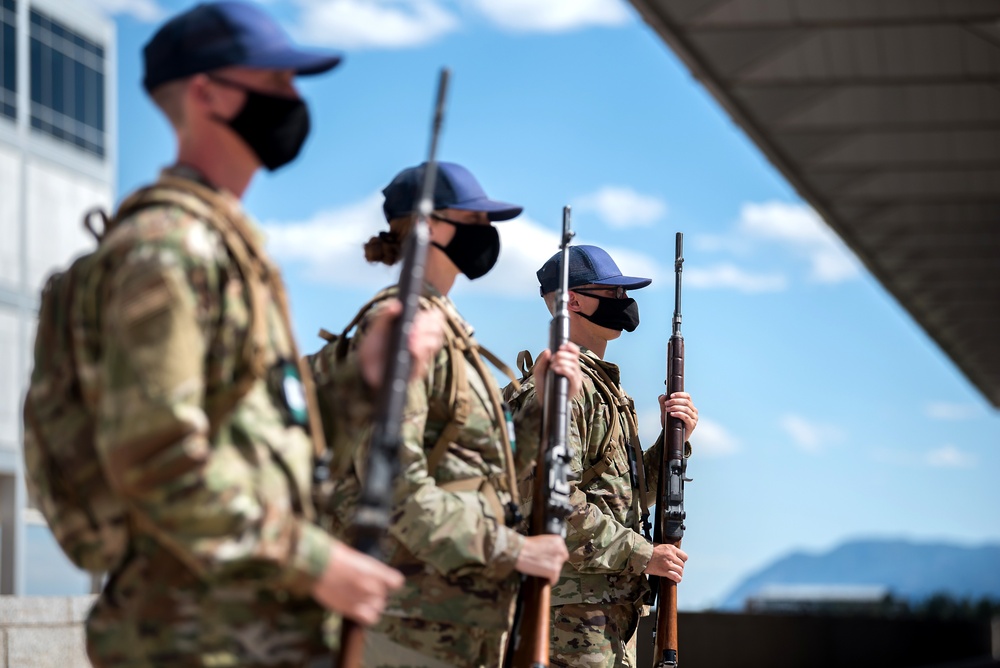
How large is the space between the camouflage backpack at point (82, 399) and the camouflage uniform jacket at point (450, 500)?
0.99 m

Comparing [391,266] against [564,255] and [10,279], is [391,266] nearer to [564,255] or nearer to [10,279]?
[564,255]

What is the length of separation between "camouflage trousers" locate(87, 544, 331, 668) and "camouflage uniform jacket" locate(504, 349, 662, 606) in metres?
2.49

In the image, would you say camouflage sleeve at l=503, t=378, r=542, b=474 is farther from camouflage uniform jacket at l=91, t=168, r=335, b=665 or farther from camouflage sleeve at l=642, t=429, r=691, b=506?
camouflage sleeve at l=642, t=429, r=691, b=506

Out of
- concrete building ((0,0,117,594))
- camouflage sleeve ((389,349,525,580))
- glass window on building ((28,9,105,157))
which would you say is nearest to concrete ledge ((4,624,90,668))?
camouflage sleeve ((389,349,525,580))

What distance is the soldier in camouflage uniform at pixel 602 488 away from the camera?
17.6 feet

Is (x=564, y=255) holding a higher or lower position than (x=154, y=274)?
higher

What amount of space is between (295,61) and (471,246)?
1245 millimetres

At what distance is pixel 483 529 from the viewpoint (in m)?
3.72

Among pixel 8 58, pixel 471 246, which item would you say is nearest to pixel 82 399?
pixel 471 246

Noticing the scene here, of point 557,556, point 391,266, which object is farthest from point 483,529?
point 391,266

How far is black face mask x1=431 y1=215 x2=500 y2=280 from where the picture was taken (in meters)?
4.04

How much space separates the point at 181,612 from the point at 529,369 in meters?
3.12

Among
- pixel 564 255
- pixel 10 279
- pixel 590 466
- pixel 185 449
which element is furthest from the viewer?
Result: pixel 10 279

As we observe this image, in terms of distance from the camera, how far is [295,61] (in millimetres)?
2875
